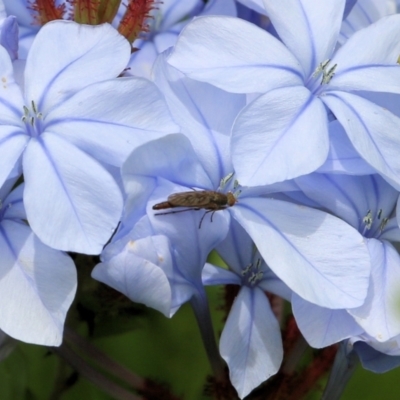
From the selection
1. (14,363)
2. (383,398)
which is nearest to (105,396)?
(14,363)

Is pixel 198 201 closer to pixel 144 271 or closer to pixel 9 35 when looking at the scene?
pixel 144 271

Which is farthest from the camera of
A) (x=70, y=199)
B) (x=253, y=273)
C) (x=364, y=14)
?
(x=364, y=14)

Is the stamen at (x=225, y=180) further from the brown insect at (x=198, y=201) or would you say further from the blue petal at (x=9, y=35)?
the blue petal at (x=9, y=35)

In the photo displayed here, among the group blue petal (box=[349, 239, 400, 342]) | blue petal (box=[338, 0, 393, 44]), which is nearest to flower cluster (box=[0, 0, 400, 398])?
blue petal (box=[349, 239, 400, 342])

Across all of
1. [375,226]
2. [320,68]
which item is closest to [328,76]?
[320,68]

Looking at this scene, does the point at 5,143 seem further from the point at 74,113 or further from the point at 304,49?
the point at 304,49

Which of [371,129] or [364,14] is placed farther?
[364,14]

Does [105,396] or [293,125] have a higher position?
[293,125]
